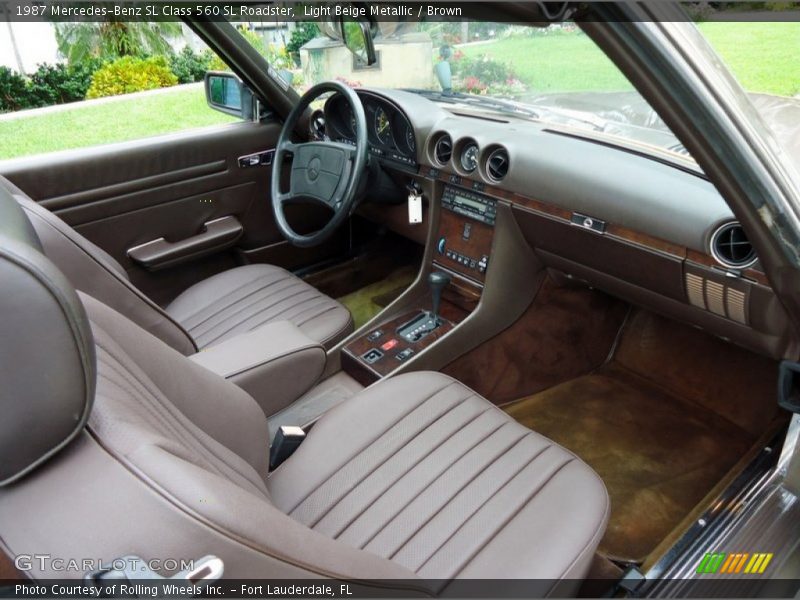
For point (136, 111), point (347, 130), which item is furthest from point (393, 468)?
point (136, 111)

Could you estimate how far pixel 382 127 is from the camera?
2.33 metres

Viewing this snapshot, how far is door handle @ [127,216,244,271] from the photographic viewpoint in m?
2.32

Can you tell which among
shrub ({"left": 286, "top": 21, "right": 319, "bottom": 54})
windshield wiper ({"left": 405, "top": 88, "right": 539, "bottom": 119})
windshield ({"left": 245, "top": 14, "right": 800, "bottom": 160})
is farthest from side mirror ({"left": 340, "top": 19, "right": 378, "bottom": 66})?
windshield wiper ({"left": 405, "top": 88, "right": 539, "bottom": 119})

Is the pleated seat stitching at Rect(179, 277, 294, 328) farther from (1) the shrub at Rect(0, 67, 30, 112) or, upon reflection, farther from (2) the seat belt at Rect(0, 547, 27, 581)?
(1) the shrub at Rect(0, 67, 30, 112)

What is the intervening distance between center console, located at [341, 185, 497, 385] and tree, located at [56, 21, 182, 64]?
1.95 meters

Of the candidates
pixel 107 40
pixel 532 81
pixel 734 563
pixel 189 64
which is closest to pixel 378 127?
pixel 532 81

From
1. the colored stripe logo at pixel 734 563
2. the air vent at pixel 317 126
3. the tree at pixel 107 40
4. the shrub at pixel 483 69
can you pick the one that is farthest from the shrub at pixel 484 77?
the tree at pixel 107 40

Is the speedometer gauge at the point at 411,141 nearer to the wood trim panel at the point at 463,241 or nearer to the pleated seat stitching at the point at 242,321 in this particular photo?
the wood trim panel at the point at 463,241

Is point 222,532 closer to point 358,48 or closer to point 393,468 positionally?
point 393,468

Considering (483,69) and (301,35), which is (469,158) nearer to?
(483,69)

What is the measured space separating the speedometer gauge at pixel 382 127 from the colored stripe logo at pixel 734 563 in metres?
1.68

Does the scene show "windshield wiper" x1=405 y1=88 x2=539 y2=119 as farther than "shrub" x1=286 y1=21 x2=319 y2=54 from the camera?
No

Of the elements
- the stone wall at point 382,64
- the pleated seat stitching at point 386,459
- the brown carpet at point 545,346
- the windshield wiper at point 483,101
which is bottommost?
the brown carpet at point 545,346

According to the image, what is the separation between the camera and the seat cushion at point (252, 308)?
198cm
